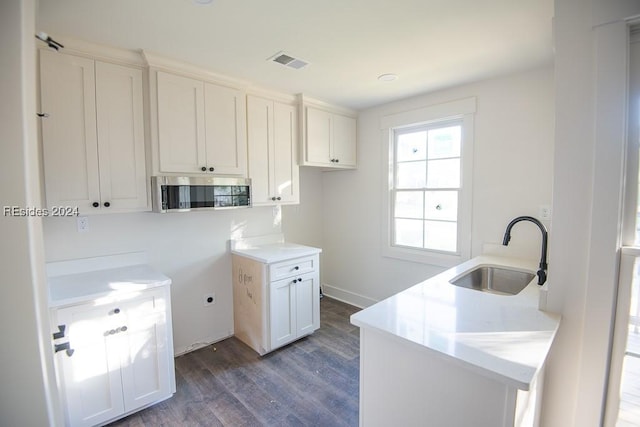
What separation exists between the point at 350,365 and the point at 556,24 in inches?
101

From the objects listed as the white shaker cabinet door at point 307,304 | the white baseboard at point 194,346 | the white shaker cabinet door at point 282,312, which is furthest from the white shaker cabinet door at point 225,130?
the white baseboard at point 194,346

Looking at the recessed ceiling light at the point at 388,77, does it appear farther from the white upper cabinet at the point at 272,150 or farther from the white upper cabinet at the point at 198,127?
the white upper cabinet at the point at 198,127

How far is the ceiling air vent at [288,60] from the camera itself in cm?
211

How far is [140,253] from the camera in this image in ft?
7.98

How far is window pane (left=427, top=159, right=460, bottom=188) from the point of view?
2.88 metres

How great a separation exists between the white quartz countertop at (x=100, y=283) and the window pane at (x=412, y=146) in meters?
2.59

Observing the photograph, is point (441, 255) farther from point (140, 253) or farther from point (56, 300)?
point (56, 300)

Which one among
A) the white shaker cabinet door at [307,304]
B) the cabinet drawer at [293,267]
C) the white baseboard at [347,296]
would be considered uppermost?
the cabinet drawer at [293,267]

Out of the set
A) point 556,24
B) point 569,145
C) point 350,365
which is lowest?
point 350,365

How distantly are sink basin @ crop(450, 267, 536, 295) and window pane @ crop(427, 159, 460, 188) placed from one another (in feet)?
3.06

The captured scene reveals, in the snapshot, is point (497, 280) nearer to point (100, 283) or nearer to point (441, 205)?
point (441, 205)

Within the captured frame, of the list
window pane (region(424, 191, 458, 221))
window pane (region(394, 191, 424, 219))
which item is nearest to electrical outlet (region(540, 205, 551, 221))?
window pane (region(424, 191, 458, 221))

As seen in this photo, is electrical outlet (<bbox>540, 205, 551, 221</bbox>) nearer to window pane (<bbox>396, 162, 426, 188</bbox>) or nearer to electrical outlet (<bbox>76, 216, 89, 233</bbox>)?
window pane (<bbox>396, 162, 426, 188</bbox>)

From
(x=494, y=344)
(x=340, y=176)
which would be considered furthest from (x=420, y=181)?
(x=494, y=344)
